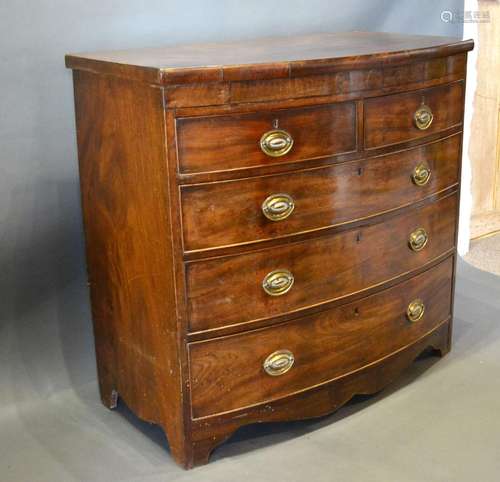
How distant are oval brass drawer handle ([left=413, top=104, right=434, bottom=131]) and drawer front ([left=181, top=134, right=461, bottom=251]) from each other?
7 centimetres

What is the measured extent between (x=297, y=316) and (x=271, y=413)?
0.26 m

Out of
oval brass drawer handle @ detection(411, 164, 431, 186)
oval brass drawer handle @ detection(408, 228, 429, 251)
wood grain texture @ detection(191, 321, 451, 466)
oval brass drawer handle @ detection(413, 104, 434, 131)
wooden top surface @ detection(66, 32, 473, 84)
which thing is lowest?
wood grain texture @ detection(191, 321, 451, 466)

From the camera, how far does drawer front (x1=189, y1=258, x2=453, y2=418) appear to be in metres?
1.98

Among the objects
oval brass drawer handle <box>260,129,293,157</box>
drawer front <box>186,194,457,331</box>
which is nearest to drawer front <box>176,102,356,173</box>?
oval brass drawer handle <box>260,129,293,157</box>

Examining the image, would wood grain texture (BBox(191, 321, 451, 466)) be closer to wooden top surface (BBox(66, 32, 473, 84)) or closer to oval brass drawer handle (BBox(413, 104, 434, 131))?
oval brass drawer handle (BBox(413, 104, 434, 131))

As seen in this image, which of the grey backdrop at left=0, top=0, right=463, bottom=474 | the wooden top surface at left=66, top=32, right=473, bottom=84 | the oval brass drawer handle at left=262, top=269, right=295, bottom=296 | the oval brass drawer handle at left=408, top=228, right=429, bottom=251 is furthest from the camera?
the oval brass drawer handle at left=408, top=228, right=429, bottom=251

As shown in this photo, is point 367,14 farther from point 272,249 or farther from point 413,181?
point 272,249

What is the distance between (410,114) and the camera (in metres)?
2.13

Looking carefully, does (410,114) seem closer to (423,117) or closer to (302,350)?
(423,117)

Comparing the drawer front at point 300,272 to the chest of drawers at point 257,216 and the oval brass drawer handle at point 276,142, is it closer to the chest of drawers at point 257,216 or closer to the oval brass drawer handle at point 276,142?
the chest of drawers at point 257,216

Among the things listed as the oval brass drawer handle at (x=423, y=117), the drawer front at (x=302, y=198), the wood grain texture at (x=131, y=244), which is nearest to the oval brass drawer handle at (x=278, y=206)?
the drawer front at (x=302, y=198)

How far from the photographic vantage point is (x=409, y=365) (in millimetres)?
2488

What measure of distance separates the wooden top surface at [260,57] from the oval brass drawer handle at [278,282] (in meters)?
0.47

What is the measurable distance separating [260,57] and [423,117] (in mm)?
493
